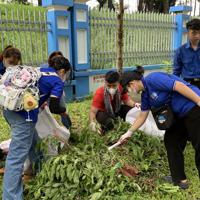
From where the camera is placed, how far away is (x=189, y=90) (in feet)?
8.66

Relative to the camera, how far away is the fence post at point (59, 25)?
648cm

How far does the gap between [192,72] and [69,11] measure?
379 centimetres

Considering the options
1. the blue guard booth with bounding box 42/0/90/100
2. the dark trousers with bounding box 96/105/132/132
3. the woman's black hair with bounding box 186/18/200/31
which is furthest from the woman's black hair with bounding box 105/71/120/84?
the blue guard booth with bounding box 42/0/90/100

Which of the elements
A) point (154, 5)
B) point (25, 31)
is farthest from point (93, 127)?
point (154, 5)

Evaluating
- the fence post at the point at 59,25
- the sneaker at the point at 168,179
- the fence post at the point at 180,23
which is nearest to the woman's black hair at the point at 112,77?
the sneaker at the point at 168,179

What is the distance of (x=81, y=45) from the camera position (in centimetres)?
710

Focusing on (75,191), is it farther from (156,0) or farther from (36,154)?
(156,0)

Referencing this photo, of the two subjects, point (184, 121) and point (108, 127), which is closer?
point (184, 121)

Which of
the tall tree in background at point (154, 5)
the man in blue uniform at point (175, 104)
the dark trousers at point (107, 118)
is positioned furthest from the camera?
the tall tree in background at point (154, 5)

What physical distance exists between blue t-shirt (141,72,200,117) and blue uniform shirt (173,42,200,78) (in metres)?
1.07

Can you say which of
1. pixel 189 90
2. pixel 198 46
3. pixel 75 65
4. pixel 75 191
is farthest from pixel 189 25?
pixel 75 65

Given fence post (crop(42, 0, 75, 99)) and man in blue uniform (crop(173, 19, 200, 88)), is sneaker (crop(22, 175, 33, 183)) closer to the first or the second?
man in blue uniform (crop(173, 19, 200, 88))

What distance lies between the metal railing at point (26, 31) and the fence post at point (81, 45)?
65cm

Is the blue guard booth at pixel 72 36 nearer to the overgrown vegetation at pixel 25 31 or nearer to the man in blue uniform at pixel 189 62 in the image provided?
the overgrown vegetation at pixel 25 31
